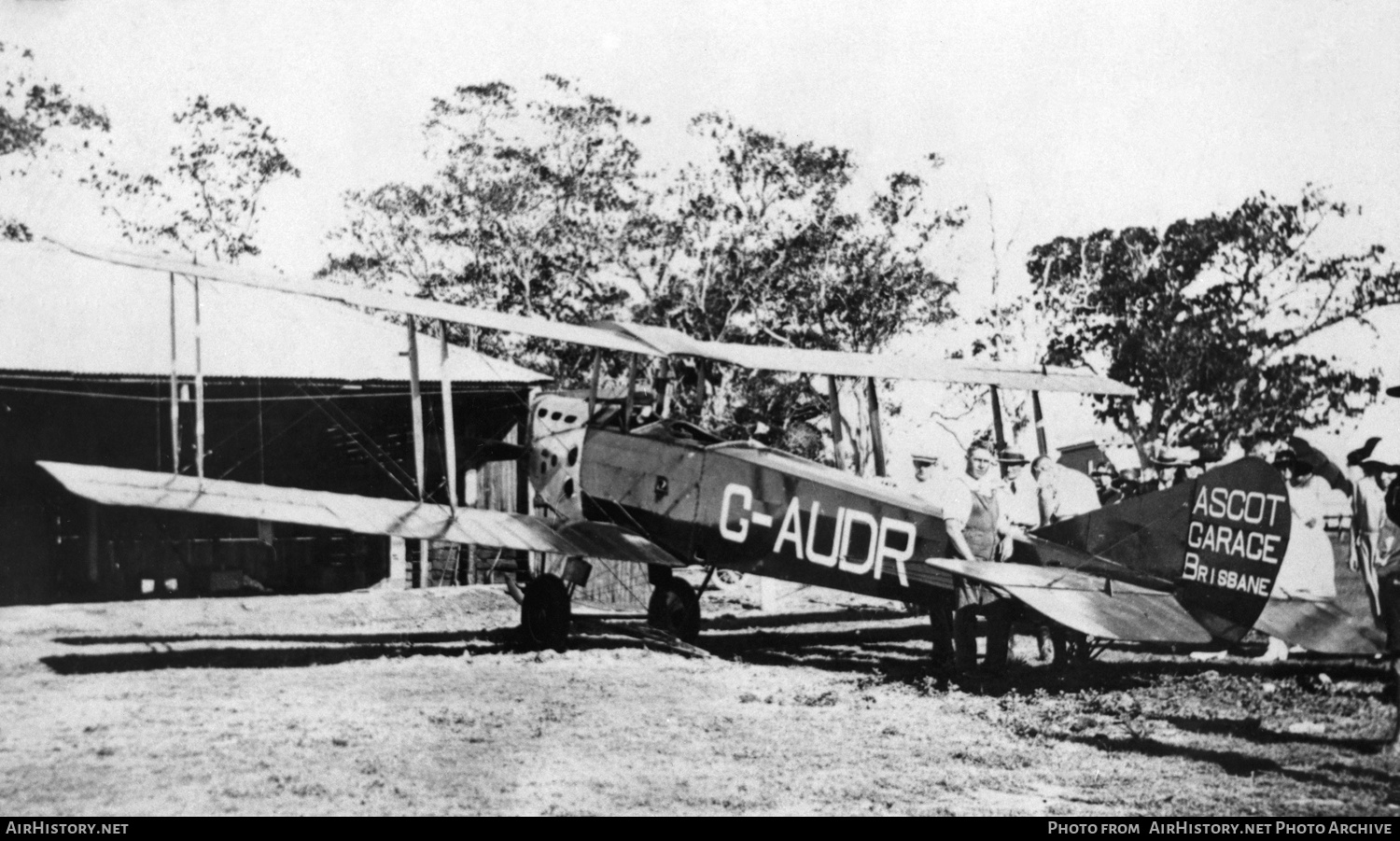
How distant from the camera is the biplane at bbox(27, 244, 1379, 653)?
5.58m

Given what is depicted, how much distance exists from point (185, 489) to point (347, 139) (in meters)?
9.09

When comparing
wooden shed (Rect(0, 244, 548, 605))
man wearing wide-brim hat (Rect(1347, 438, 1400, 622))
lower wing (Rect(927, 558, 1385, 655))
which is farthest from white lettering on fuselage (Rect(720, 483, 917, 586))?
wooden shed (Rect(0, 244, 548, 605))

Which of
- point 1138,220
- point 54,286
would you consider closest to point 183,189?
point 54,286

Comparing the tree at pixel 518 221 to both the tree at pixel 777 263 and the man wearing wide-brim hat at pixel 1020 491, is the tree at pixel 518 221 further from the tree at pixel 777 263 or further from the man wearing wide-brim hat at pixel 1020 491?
the man wearing wide-brim hat at pixel 1020 491

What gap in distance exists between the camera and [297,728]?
5449mm

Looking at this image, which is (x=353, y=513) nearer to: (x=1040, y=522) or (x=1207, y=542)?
(x=1040, y=522)

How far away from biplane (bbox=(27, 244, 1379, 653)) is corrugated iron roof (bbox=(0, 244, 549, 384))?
3211mm

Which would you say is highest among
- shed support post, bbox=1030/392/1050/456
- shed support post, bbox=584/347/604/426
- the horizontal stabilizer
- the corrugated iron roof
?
the corrugated iron roof

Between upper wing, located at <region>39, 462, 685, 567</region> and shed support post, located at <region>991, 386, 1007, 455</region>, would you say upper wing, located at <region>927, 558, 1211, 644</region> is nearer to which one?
shed support post, located at <region>991, 386, 1007, 455</region>

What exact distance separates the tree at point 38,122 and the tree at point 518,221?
19.0 feet

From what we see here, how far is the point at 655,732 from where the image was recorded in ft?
18.2

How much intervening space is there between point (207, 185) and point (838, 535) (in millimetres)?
15212

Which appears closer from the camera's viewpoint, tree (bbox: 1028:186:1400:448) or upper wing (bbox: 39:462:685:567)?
upper wing (bbox: 39:462:685:567)

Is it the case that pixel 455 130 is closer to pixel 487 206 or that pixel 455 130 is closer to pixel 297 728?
pixel 487 206
